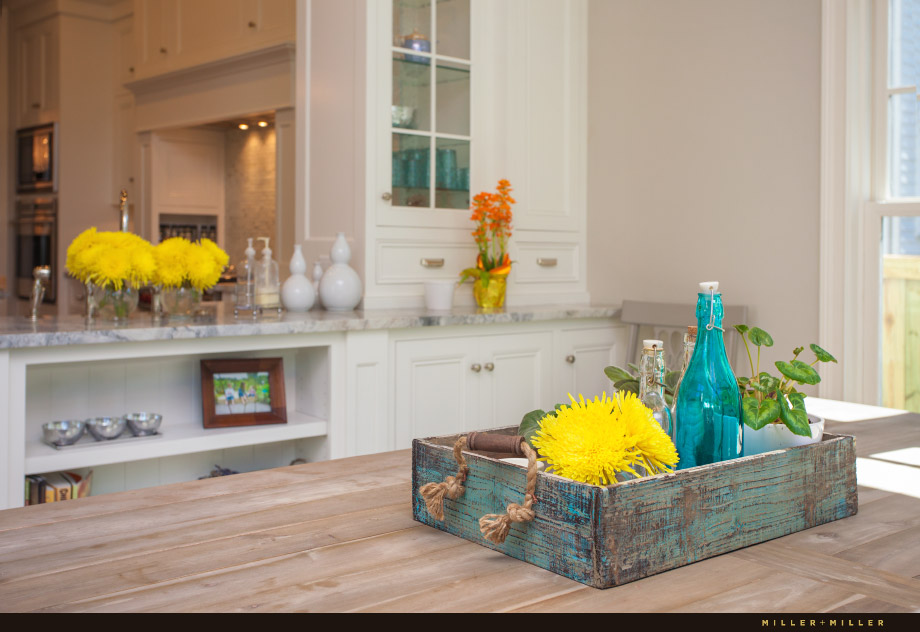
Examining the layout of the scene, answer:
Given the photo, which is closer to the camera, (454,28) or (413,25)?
(413,25)

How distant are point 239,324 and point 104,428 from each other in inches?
18.3

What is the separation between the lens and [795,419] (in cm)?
101

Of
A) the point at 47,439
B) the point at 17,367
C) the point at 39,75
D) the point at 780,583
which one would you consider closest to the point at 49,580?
the point at 780,583

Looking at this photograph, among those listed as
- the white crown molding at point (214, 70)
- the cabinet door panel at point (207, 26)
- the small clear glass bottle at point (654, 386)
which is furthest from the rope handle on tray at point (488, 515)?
the cabinet door panel at point (207, 26)

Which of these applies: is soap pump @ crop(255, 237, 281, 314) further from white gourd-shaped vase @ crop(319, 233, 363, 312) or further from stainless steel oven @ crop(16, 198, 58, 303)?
stainless steel oven @ crop(16, 198, 58, 303)

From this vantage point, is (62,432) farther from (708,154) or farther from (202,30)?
(202,30)

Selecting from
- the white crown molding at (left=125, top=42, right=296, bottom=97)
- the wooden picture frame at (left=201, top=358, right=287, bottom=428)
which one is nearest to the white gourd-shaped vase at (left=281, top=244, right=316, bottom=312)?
the wooden picture frame at (left=201, top=358, right=287, bottom=428)

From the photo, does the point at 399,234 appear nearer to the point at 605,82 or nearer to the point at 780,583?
the point at 605,82

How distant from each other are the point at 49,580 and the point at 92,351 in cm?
162

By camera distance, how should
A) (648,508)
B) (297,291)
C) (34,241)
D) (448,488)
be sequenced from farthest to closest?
(34,241) → (297,291) → (448,488) → (648,508)

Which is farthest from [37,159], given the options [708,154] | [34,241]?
[708,154]

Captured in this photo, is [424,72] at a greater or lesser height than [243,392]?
greater

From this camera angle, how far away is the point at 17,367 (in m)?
2.23

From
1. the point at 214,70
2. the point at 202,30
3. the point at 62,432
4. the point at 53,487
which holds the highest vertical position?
the point at 202,30
